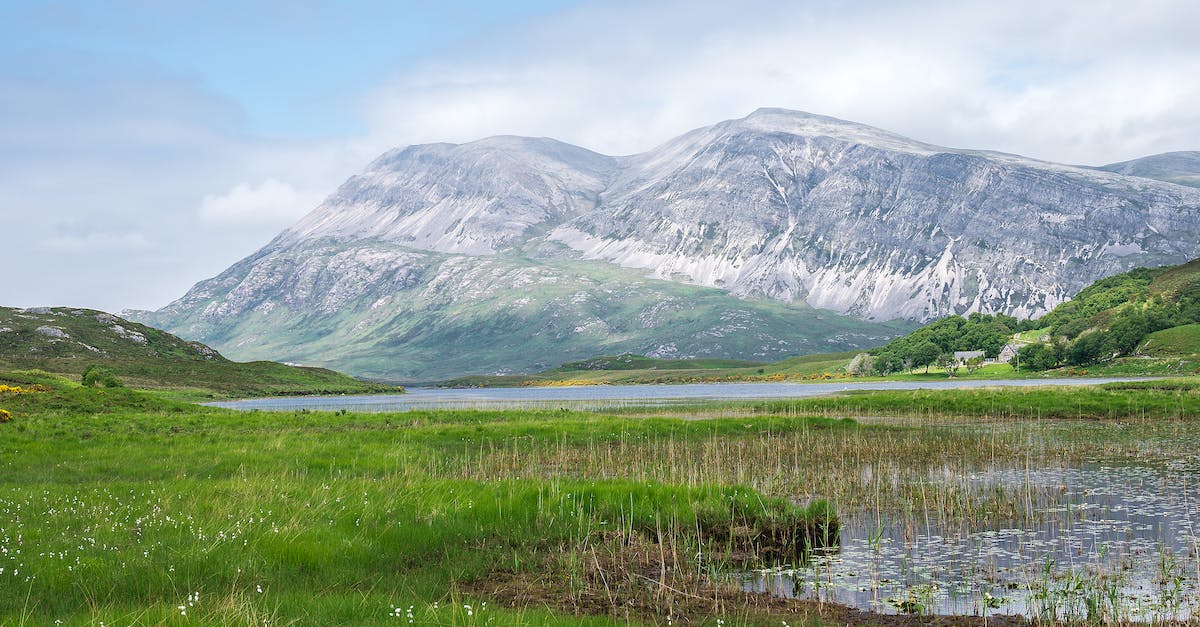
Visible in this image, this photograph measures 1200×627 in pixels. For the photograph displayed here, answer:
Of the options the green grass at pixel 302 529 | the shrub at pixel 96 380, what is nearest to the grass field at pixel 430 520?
the green grass at pixel 302 529

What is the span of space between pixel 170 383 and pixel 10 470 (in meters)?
156

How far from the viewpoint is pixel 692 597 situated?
16641 mm

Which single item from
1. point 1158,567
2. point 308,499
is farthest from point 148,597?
point 1158,567

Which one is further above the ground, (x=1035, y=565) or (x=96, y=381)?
(x=96, y=381)

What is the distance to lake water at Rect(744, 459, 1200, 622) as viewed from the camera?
16859mm

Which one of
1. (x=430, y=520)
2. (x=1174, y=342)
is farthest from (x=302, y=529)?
(x=1174, y=342)

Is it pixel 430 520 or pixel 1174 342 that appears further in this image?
pixel 1174 342

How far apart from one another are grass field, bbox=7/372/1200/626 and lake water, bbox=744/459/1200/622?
130 centimetres

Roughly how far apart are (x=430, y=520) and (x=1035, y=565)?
1593 cm

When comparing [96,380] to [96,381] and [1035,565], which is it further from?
[1035,565]

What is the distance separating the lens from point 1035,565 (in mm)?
19922

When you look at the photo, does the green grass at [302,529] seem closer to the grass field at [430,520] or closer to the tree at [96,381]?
the grass field at [430,520]

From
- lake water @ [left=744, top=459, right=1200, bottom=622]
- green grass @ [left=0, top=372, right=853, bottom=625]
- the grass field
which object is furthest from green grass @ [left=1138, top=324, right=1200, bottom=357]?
green grass @ [left=0, top=372, right=853, bottom=625]

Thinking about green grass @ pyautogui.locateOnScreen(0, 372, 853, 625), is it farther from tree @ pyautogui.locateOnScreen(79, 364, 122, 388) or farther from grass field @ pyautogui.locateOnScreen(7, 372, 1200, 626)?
tree @ pyautogui.locateOnScreen(79, 364, 122, 388)
